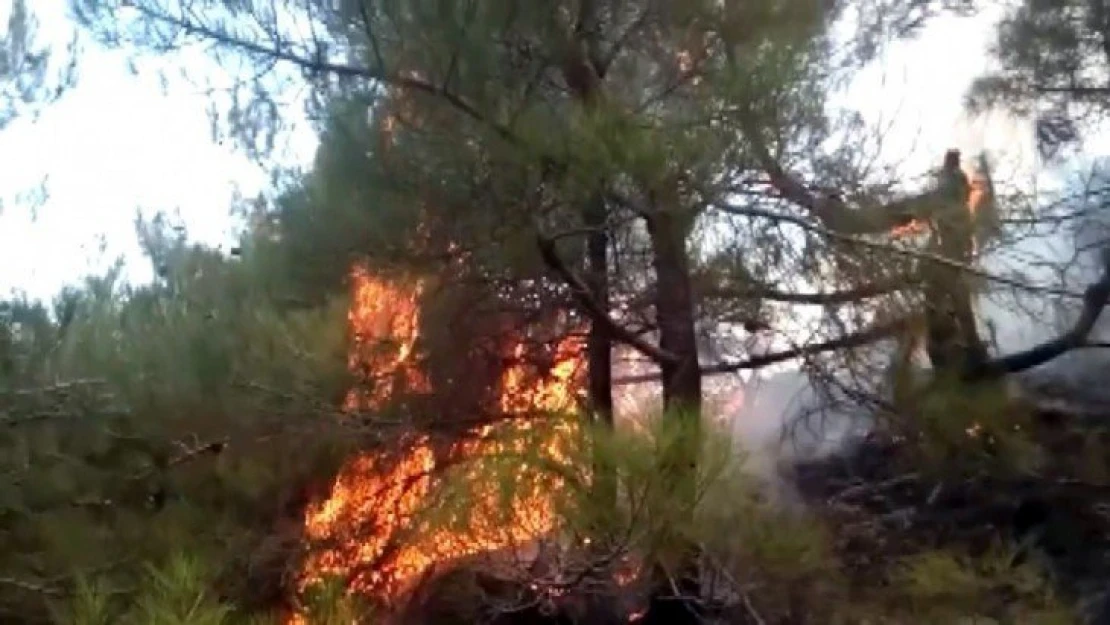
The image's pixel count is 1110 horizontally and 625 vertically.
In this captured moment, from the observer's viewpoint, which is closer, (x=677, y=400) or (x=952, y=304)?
(x=677, y=400)

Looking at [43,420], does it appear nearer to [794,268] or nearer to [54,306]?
[54,306]

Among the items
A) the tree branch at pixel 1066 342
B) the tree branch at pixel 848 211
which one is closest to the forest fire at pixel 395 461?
the tree branch at pixel 848 211

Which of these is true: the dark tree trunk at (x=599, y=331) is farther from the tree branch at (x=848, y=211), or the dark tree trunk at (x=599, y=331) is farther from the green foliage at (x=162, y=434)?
the green foliage at (x=162, y=434)

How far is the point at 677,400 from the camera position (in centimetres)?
198

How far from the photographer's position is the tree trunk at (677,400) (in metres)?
1.53

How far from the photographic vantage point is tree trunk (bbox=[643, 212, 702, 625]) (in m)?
1.53

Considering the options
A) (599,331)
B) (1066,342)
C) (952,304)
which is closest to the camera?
(952,304)

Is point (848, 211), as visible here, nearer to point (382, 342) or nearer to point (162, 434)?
point (382, 342)

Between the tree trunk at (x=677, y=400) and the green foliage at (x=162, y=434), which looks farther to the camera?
the green foliage at (x=162, y=434)

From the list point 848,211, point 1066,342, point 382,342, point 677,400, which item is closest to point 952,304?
point 848,211

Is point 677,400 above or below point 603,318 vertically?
below

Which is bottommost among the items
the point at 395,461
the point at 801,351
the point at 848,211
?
the point at 395,461

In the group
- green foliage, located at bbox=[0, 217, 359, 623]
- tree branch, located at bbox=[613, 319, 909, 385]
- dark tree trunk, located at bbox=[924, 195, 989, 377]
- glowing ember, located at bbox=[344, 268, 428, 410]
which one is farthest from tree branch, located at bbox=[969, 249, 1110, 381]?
green foliage, located at bbox=[0, 217, 359, 623]

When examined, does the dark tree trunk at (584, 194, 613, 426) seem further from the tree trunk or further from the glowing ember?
the glowing ember
